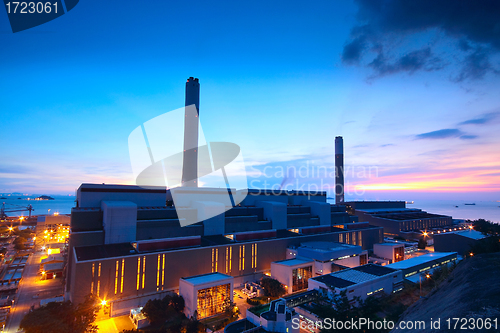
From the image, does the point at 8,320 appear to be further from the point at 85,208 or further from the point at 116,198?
the point at 116,198

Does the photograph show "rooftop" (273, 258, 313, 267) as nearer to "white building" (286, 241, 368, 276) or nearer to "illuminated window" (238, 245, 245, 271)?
"white building" (286, 241, 368, 276)

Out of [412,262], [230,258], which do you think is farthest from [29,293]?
[412,262]

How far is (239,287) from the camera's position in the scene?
3828 centimetres

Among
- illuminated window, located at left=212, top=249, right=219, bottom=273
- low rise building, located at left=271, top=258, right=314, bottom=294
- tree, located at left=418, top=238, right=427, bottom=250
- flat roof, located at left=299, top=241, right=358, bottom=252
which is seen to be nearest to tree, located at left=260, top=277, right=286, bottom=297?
low rise building, located at left=271, top=258, right=314, bottom=294

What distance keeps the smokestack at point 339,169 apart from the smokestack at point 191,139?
2365 inches

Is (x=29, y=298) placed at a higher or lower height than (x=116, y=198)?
lower

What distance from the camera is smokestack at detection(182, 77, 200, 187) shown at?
56094 mm

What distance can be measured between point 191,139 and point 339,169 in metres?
62.2

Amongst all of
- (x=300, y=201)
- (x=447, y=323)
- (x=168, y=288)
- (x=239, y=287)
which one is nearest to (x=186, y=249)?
(x=168, y=288)

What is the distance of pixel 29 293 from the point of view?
3541cm

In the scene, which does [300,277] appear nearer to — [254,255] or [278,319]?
[254,255]

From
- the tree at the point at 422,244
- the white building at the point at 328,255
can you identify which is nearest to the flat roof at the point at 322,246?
the white building at the point at 328,255

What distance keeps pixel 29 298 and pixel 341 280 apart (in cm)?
4208

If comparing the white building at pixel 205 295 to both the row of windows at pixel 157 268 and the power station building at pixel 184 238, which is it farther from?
the row of windows at pixel 157 268
